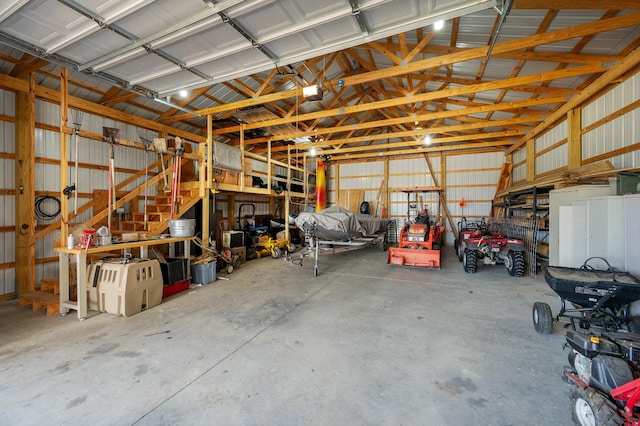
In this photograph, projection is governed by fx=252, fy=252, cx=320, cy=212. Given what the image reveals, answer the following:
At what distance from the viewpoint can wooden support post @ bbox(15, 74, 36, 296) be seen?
495 centimetres

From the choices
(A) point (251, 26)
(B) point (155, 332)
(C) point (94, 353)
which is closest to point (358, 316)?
(B) point (155, 332)

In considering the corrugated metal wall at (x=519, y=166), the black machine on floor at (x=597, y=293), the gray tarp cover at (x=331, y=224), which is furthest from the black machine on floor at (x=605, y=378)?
the corrugated metal wall at (x=519, y=166)

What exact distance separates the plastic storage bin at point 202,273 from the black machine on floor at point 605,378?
597 cm

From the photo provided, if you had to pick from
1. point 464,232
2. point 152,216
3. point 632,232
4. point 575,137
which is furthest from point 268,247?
point 575,137

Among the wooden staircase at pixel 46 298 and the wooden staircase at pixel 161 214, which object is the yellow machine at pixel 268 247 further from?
the wooden staircase at pixel 46 298

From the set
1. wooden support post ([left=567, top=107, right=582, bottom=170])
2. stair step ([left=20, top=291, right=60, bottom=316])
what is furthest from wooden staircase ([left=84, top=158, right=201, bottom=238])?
wooden support post ([left=567, top=107, right=582, bottom=170])

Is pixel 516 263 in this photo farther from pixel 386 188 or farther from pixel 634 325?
pixel 386 188

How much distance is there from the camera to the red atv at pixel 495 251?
6066 millimetres

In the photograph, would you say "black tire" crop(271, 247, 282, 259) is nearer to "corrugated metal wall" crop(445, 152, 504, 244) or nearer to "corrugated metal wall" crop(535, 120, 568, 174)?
"corrugated metal wall" crop(445, 152, 504, 244)

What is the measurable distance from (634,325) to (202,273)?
6.94m

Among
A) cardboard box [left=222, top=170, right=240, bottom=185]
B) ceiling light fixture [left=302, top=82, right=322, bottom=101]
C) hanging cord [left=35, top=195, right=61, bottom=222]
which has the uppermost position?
ceiling light fixture [left=302, top=82, right=322, bottom=101]

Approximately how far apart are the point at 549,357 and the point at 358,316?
2.28 meters

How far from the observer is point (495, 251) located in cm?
615

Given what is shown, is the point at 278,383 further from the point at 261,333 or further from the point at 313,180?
the point at 313,180
